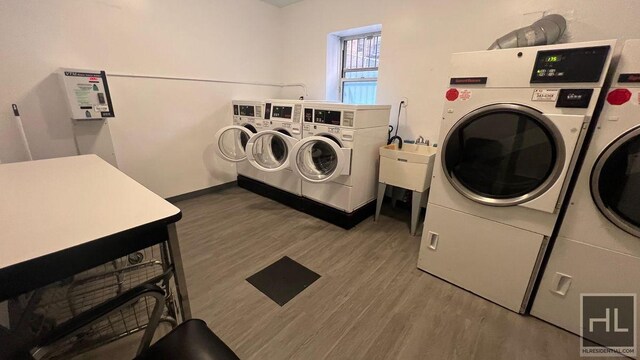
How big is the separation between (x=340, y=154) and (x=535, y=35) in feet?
5.00

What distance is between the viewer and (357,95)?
3555 mm

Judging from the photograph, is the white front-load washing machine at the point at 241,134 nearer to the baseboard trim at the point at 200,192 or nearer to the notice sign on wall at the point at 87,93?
the baseboard trim at the point at 200,192

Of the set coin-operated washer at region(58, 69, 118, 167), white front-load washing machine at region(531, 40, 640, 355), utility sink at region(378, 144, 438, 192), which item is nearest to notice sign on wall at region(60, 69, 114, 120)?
coin-operated washer at region(58, 69, 118, 167)

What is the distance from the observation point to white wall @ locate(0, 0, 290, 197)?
202cm

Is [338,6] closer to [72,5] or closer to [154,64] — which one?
[154,64]

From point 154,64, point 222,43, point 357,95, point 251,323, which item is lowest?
point 251,323

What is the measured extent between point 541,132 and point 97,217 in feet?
6.75

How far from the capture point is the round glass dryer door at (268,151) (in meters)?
2.79

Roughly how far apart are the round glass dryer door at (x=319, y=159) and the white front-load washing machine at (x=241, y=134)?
807 millimetres

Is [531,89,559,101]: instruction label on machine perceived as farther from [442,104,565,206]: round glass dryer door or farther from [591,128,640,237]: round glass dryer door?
[591,128,640,237]: round glass dryer door

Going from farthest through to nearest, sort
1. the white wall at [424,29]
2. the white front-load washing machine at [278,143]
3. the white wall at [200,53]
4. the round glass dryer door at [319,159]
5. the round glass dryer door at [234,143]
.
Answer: the round glass dryer door at [234,143]
the white front-load washing machine at [278,143]
the round glass dryer door at [319,159]
the white wall at [200,53]
the white wall at [424,29]

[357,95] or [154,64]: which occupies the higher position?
[154,64]

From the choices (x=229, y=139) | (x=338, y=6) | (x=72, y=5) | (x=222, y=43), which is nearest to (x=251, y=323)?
(x=229, y=139)

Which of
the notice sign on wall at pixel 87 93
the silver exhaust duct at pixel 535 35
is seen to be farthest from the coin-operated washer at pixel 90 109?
the silver exhaust duct at pixel 535 35
